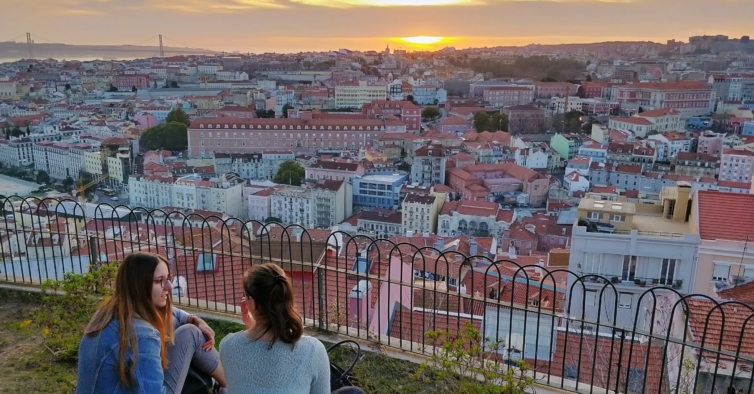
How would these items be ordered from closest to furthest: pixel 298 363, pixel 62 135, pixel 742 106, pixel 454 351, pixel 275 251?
pixel 298 363 < pixel 454 351 < pixel 275 251 < pixel 62 135 < pixel 742 106

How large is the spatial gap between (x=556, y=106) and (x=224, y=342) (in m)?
52.2

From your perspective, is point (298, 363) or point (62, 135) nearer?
point (298, 363)

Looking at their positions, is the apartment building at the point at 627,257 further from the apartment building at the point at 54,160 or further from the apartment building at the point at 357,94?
the apartment building at the point at 357,94

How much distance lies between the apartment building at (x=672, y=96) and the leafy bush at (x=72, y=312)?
169 ft

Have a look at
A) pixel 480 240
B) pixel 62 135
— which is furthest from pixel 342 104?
pixel 480 240

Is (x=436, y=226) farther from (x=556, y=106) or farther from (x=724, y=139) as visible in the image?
(x=556, y=106)

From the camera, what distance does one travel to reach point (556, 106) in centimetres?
5078

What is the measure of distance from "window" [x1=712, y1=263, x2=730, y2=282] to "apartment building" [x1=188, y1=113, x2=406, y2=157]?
3319 cm

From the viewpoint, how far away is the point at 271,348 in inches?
64.0

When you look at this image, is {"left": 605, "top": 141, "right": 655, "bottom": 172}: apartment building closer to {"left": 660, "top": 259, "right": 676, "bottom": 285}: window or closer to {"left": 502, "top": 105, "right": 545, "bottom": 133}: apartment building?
{"left": 502, "top": 105, "right": 545, "bottom": 133}: apartment building

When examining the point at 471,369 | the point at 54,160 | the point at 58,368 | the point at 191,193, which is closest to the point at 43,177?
the point at 54,160

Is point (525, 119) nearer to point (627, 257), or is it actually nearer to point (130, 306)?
point (627, 257)

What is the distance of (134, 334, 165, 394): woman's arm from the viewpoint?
166 centimetres

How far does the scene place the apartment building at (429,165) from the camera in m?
31.4
